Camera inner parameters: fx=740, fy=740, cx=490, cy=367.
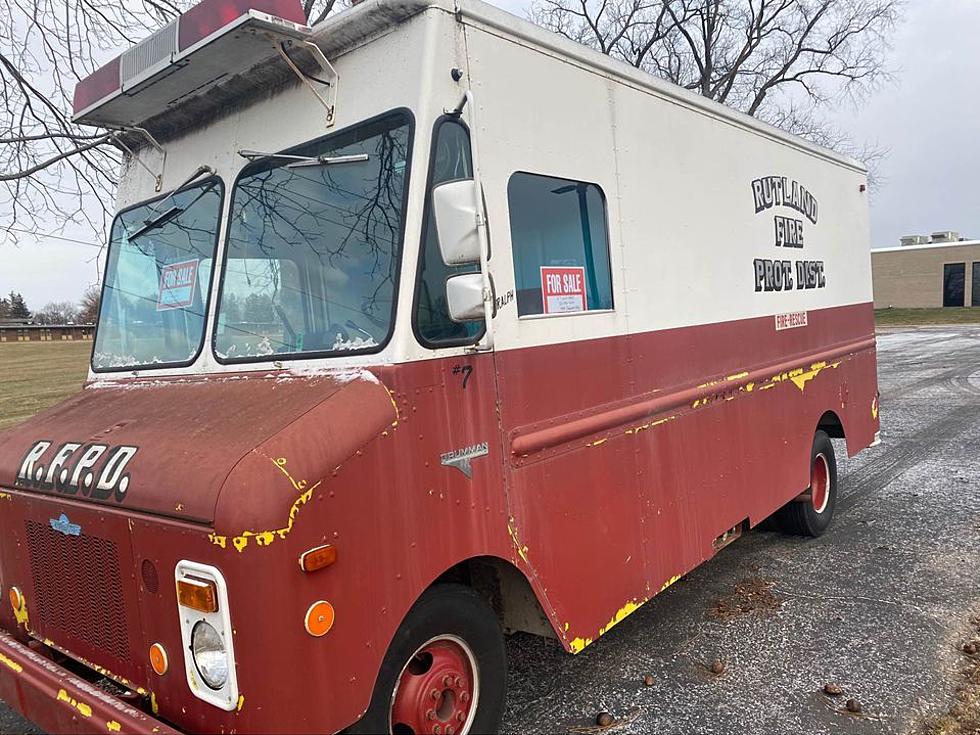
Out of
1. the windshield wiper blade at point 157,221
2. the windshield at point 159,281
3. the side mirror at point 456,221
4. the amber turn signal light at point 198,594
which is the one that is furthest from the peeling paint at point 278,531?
the windshield wiper blade at point 157,221

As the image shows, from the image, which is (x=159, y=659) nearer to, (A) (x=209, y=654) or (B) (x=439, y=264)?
(A) (x=209, y=654)

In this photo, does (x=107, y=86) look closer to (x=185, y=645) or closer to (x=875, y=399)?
(x=185, y=645)

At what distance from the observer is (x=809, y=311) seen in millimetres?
5793

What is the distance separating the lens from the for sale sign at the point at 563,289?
321cm

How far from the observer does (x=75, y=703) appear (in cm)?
234

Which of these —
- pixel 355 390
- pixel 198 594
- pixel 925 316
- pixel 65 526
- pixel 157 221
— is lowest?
pixel 925 316

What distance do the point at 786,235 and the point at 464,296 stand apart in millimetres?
3801

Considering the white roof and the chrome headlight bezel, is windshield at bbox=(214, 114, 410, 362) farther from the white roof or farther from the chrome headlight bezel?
the white roof

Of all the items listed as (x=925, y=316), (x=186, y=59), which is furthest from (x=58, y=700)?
(x=925, y=316)

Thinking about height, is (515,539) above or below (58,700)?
above

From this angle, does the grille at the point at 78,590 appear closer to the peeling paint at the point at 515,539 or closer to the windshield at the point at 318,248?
the windshield at the point at 318,248

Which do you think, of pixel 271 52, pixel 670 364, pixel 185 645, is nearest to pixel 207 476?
pixel 185 645

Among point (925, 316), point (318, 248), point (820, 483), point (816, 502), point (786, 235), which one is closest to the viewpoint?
point (318, 248)

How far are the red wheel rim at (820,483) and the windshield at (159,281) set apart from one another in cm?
491
